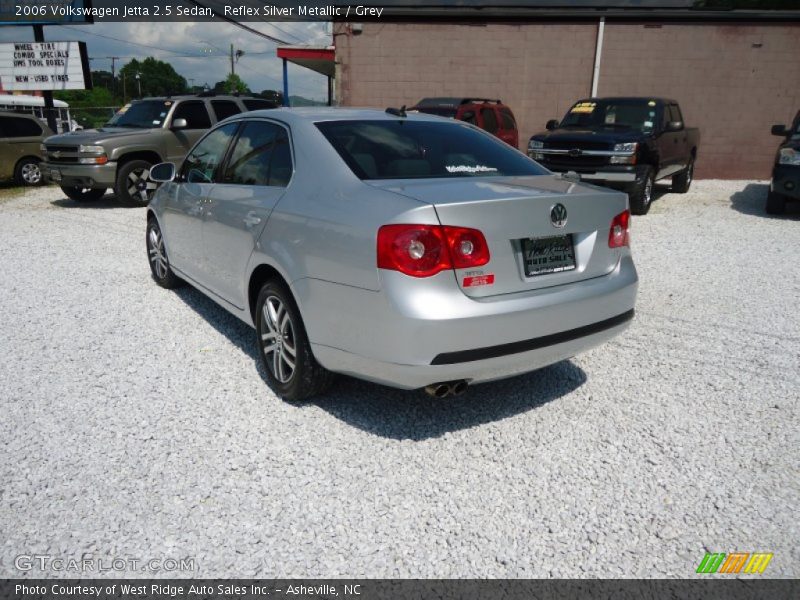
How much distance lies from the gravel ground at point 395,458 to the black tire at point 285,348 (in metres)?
0.15

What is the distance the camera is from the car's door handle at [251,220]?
3673 mm

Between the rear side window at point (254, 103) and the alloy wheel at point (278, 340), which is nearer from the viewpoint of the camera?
the alloy wheel at point (278, 340)

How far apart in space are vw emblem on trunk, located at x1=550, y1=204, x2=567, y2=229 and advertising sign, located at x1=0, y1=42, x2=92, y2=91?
57.4 feet

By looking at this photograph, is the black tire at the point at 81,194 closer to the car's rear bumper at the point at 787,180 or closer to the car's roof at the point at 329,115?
the car's roof at the point at 329,115

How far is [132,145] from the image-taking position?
11.2 metres

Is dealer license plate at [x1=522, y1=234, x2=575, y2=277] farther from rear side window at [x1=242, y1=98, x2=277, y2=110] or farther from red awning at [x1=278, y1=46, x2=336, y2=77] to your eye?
red awning at [x1=278, y1=46, x2=336, y2=77]

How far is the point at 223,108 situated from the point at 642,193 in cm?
828

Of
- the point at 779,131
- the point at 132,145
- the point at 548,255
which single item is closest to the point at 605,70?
the point at 779,131

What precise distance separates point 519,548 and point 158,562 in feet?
4.68

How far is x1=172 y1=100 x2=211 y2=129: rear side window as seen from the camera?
39.0 feet

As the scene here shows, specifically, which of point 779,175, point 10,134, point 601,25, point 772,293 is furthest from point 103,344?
point 601,25

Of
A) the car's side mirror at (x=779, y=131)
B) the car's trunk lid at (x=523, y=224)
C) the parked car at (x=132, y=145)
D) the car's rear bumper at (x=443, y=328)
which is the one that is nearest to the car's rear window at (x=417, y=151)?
the car's trunk lid at (x=523, y=224)

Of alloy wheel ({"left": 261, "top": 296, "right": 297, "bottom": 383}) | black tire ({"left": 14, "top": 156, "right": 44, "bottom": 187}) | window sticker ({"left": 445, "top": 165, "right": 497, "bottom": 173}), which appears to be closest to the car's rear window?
window sticker ({"left": 445, "top": 165, "right": 497, "bottom": 173})

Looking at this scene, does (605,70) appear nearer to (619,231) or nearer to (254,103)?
(254,103)
